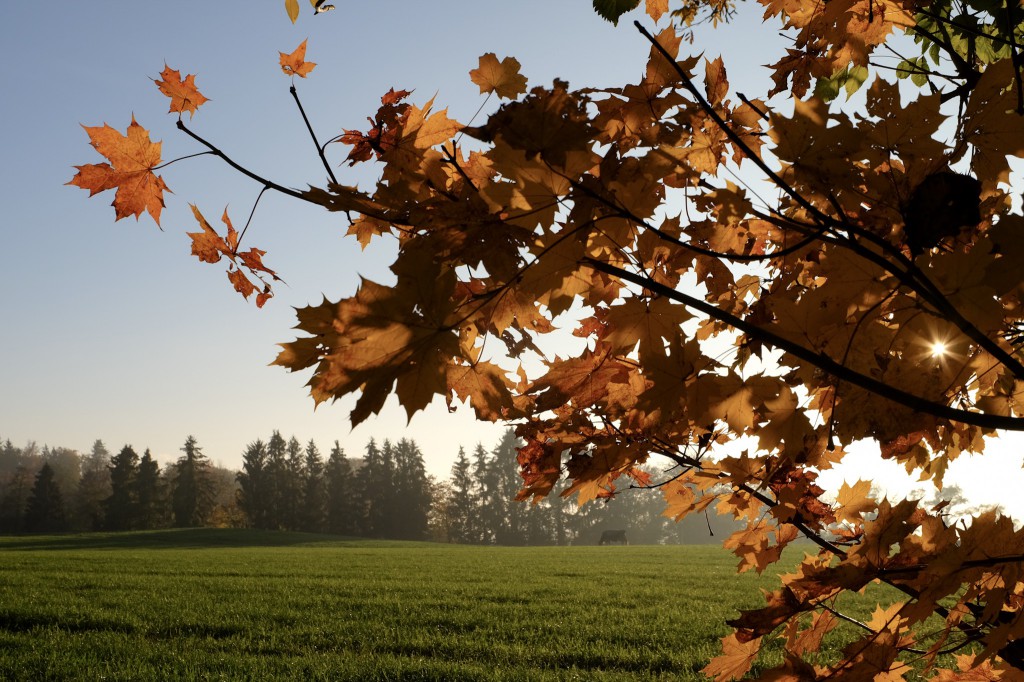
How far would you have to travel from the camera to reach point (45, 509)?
2096 inches

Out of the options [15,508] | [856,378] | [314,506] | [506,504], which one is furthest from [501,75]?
[15,508]

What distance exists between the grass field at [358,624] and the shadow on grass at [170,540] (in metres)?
15.3

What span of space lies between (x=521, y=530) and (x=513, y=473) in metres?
10.6

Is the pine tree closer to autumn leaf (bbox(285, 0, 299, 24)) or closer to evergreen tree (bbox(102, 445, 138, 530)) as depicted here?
evergreen tree (bbox(102, 445, 138, 530))

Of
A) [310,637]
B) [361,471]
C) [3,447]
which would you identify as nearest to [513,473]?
[361,471]

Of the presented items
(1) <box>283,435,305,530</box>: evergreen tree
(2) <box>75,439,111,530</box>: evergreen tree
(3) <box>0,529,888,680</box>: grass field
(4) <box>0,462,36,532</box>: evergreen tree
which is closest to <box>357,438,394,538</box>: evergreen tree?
(1) <box>283,435,305,530</box>: evergreen tree

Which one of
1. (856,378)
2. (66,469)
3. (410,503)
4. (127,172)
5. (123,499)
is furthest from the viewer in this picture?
(66,469)

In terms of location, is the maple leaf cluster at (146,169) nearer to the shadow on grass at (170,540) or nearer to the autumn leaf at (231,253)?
the autumn leaf at (231,253)

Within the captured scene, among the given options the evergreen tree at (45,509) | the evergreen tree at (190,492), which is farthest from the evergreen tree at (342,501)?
the evergreen tree at (45,509)

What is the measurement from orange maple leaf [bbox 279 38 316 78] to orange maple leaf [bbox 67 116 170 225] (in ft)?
1.11

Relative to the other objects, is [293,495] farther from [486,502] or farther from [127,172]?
[127,172]

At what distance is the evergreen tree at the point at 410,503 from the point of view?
60156mm

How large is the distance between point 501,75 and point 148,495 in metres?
64.0

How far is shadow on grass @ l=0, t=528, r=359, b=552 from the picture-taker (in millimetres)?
25578
